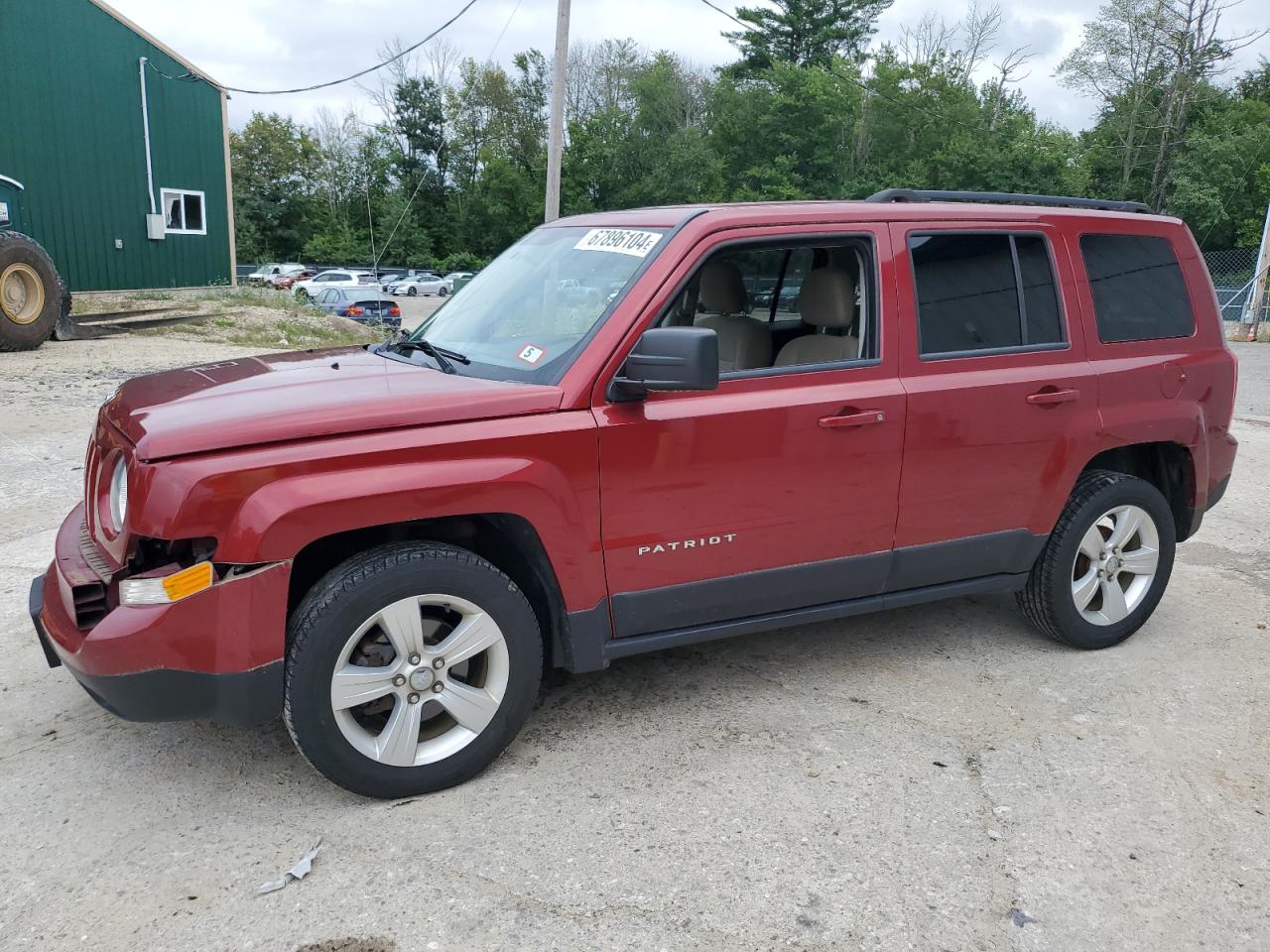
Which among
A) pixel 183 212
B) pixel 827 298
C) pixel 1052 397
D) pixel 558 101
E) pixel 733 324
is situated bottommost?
pixel 1052 397

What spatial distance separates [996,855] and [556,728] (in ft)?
5.04

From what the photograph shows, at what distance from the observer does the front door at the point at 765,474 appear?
3346 mm

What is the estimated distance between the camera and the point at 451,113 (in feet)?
207

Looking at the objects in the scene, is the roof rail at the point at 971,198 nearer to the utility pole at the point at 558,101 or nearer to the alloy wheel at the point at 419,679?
the alloy wheel at the point at 419,679

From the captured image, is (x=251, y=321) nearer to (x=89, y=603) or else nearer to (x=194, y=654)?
(x=89, y=603)

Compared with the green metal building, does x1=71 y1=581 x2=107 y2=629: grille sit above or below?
below

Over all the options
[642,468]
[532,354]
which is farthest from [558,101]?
[642,468]

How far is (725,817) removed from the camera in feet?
10.2

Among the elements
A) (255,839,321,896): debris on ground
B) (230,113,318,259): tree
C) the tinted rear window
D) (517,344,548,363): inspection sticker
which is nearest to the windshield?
(517,344,548,363): inspection sticker

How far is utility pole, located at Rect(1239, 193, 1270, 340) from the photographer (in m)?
21.9

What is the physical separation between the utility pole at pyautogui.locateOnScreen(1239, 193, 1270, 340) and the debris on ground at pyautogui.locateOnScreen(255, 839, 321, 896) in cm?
2448

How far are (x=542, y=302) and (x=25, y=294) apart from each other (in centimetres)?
1289

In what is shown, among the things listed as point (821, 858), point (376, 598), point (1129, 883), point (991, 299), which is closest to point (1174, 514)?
point (991, 299)

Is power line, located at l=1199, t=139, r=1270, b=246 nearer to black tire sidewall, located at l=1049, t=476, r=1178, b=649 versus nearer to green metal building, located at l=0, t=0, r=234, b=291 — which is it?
green metal building, located at l=0, t=0, r=234, b=291
